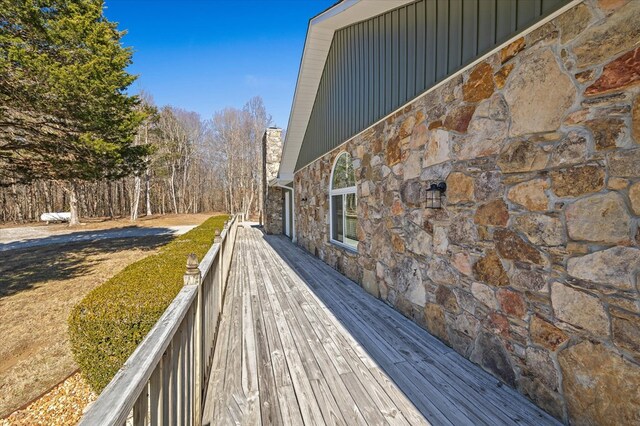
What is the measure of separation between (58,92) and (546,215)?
9053mm

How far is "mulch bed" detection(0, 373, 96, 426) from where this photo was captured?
2910 millimetres

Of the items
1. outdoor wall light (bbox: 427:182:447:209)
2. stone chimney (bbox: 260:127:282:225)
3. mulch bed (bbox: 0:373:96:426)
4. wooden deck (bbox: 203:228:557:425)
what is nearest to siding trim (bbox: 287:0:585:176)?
outdoor wall light (bbox: 427:182:447:209)

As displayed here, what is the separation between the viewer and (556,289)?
196 cm

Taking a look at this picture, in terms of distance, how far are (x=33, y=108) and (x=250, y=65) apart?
30.2 feet

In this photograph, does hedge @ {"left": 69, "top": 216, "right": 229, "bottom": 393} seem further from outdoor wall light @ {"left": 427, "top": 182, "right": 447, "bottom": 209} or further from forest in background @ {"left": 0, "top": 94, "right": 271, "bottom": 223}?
forest in background @ {"left": 0, "top": 94, "right": 271, "bottom": 223}

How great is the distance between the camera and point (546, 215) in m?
2.02

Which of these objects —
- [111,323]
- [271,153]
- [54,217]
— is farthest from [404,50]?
[54,217]

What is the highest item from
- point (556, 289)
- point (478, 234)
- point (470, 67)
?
point (470, 67)

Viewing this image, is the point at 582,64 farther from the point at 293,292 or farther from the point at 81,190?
the point at 81,190

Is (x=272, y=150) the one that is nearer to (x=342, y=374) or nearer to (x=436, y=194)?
(x=436, y=194)

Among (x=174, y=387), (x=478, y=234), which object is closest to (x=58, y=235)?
(x=174, y=387)

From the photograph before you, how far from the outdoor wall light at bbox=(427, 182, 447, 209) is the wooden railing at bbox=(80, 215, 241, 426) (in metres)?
2.46

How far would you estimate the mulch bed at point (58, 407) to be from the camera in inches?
115

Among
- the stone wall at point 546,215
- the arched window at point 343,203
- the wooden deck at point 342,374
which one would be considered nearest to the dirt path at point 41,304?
the wooden deck at point 342,374
